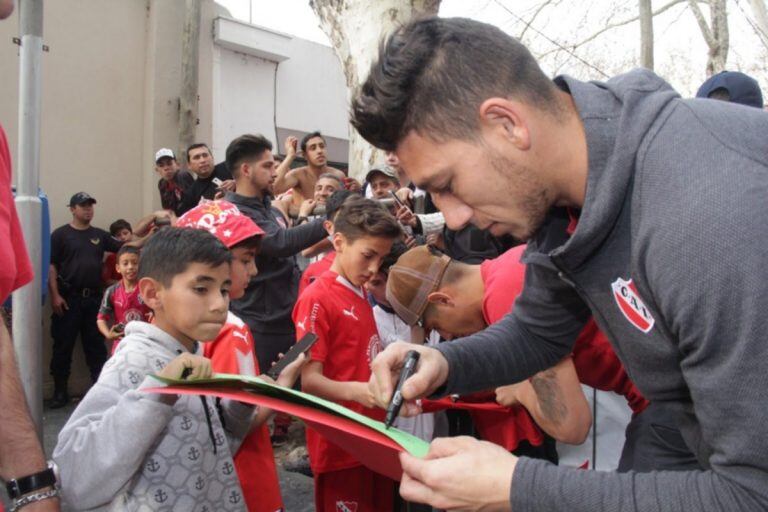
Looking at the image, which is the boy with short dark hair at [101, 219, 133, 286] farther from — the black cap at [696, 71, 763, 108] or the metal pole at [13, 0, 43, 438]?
the black cap at [696, 71, 763, 108]

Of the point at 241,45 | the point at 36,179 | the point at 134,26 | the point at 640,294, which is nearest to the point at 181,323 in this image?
the point at 36,179

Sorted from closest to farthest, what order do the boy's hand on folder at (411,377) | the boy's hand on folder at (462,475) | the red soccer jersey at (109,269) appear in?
the boy's hand on folder at (462,475) → the boy's hand on folder at (411,377) → the red soccer jersey at (109,269)

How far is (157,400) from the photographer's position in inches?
67.1

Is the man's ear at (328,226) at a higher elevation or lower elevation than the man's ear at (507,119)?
lower

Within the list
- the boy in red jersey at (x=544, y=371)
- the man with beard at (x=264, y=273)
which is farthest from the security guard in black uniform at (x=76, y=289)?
the boy in red jersey at (x=544, y=371)

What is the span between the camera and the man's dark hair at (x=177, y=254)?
2.19 m

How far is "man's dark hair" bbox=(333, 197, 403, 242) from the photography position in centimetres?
324

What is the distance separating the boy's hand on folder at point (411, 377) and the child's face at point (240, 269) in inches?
52.4

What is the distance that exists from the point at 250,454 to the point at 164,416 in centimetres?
80

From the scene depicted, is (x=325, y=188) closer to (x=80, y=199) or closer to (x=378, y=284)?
(x=378, y=284)

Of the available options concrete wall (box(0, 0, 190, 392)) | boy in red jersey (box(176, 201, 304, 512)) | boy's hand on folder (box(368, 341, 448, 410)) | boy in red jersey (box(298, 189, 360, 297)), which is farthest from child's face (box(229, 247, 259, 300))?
concrete wall (box(0, 0, 190, 392))

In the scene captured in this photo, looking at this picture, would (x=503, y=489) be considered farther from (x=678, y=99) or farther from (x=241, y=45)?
(x=241, y=45)

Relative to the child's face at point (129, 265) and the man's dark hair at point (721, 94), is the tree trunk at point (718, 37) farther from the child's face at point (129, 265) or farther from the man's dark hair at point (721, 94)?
the child's face at point (129, 265)

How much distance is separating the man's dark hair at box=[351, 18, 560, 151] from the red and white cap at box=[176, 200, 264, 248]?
166 cm
